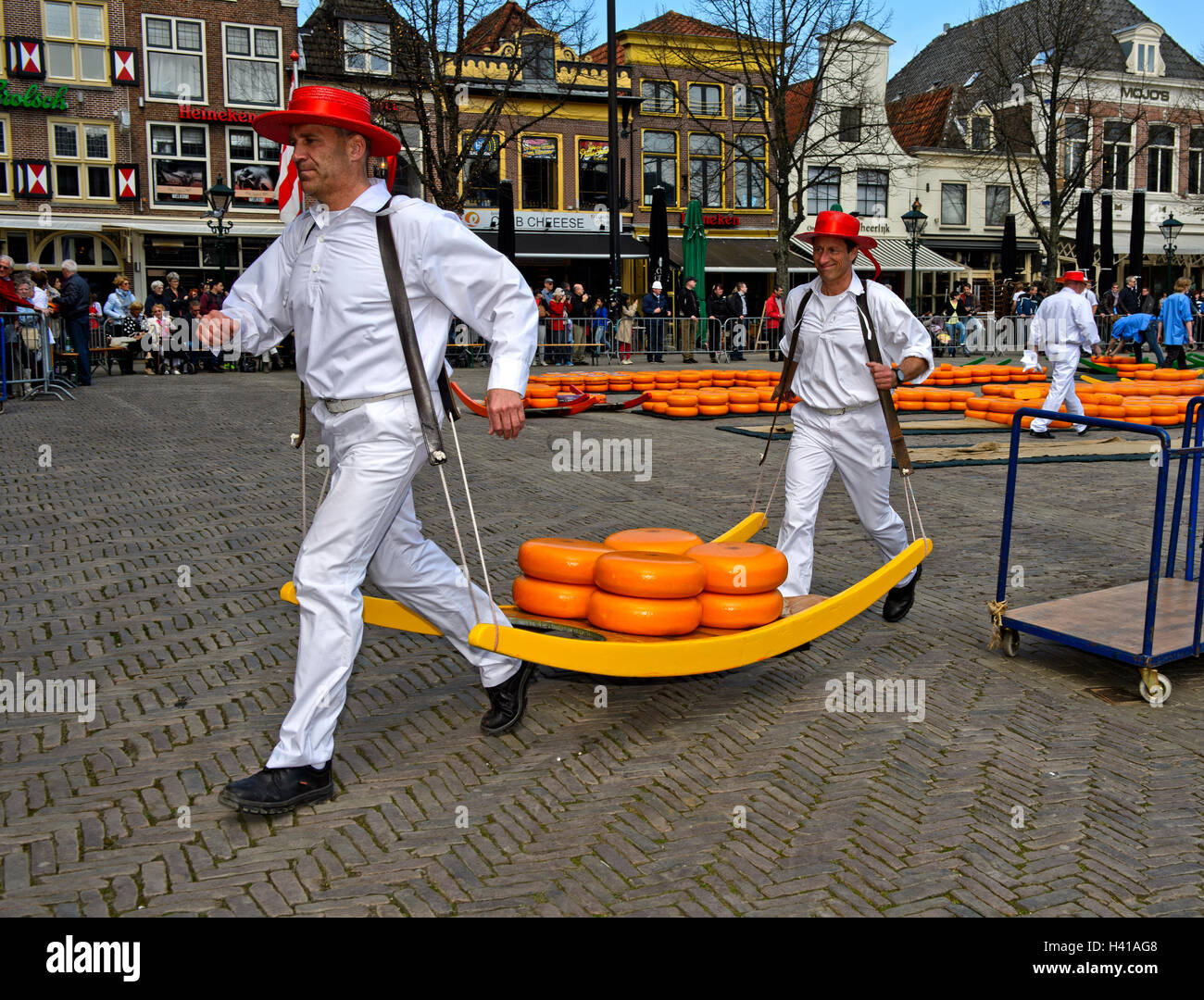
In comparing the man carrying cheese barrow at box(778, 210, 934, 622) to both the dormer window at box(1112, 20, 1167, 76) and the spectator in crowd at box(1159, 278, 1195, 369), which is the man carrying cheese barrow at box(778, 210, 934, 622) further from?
the dormer window at box(1112, 20, 1167, 76)

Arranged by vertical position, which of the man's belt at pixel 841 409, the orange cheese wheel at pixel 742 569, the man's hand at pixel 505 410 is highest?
the man's hand at pixel 505 410

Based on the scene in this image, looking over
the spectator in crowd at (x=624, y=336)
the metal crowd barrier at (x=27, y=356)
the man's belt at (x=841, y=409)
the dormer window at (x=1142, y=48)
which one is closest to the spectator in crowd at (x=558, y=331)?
the spectator in crowd at (x=624, y=336)

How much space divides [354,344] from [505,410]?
1.91 ft

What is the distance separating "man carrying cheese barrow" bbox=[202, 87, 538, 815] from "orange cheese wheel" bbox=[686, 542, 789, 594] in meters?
1.24

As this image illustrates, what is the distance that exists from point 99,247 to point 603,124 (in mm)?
18069

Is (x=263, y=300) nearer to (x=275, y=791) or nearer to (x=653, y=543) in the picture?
(x=275, y=791)

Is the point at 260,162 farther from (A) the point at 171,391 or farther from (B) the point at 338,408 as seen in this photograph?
(B) the point at 338,408

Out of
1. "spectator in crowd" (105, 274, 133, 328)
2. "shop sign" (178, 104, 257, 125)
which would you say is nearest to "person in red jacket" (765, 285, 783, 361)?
"spectator in crowd" (105, 274, 133, 328)

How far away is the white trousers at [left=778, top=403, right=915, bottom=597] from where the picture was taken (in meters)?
5.89

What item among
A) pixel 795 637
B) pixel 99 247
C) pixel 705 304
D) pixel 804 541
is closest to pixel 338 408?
pixel 795 637

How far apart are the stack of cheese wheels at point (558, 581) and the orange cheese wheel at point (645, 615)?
165 millimetres

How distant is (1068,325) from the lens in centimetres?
1319

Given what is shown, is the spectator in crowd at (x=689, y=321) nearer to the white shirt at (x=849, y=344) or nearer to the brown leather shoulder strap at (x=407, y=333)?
the white shirt at (x=849, y=344)

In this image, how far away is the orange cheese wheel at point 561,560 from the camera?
4738 millimetres
